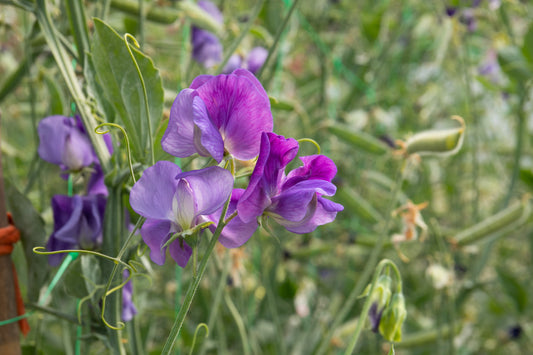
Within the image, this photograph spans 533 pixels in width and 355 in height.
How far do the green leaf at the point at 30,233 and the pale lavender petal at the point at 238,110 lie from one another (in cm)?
26

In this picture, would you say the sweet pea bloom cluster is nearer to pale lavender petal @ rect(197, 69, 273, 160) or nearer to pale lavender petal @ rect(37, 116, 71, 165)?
pale lavender petal @ rect(197, 69, 273, 160)

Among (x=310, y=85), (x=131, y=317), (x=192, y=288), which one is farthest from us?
(x=310, y=85)

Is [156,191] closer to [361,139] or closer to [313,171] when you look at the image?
[313,171]

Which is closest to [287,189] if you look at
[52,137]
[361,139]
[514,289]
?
[52,137]

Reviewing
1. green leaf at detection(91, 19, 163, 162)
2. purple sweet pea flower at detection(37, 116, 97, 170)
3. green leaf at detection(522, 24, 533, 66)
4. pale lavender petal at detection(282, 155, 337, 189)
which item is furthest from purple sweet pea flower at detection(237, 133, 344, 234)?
green leaf at detection(522, 24, 533, 66)

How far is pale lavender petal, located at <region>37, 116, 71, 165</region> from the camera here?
19.5 inches

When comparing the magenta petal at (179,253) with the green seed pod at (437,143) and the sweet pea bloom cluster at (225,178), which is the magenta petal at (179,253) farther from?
the green seed pod at (437,143)

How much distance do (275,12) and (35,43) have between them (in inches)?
24.5

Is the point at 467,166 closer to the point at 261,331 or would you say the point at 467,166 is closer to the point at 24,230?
the point at 261,331

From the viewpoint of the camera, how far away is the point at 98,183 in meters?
0.51

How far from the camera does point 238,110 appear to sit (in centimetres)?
34

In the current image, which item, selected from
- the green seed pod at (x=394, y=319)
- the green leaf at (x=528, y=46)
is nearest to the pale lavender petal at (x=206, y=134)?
the green seed pod at (x=394, y=319)

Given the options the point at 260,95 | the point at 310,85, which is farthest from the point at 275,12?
the point at 260,95

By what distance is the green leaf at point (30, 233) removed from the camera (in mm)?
501
